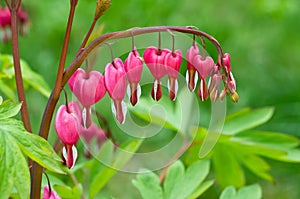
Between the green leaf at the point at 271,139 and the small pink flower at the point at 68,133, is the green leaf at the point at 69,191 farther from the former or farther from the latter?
the green leaf at the point at 271,139

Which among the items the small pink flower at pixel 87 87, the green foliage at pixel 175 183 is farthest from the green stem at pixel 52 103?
the green foliage at pixel 175 183

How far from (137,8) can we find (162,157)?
1.23 meters

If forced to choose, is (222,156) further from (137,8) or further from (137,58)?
(137,8)

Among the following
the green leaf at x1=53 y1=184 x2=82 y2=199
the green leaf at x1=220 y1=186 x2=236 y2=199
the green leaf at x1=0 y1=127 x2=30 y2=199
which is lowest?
the green leaf at x1=220 y1=186 x2=236 y2=199

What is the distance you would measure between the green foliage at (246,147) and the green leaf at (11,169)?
0.84 m

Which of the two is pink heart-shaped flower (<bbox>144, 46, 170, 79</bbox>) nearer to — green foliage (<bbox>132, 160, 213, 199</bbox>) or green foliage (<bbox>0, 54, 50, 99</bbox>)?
green foliage (<bbox>132, 160, 213, 199</bbox>)

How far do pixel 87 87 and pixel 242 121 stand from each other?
3.07 feet

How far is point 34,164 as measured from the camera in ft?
4.33

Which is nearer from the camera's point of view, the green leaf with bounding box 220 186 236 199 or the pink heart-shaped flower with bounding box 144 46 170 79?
the pink heart-shaped flower with bounding box 144 46 170 79

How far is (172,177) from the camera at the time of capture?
1658 mm

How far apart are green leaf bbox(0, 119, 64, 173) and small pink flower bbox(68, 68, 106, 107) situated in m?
0.11

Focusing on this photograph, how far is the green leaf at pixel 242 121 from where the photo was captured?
6.62 ft

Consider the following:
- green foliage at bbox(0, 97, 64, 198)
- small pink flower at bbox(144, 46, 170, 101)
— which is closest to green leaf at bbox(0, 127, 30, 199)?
green foliage at bbox(0, 97, 64, 198)

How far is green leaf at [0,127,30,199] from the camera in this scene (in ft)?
3.68
